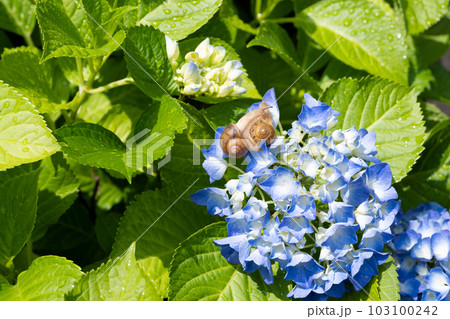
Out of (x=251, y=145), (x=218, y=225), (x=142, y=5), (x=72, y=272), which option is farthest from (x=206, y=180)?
(x=142, y=5)

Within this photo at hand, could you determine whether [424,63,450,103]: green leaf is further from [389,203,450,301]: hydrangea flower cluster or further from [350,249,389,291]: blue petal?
[350,249,389,291]: blue petal

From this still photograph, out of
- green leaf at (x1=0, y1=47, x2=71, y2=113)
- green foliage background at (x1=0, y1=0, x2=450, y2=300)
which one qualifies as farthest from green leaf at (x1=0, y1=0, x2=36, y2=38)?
green leaf at (x1=0, y1=47, x2=71, y2=113)

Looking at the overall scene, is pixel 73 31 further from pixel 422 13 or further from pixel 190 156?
pixel 422 13

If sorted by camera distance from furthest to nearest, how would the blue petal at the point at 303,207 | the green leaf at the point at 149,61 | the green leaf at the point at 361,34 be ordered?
the green leaf at the point at 361,34 → the green leaf at the point at 149,61 → the blue petal at the point at 303,207

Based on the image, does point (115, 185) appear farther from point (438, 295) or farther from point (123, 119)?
point (438, 295)

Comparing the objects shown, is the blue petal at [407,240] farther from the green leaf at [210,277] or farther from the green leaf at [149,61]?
the green leaf at [149,61]

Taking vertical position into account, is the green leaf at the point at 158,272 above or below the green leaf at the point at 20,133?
below

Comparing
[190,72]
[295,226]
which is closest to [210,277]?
[295,226]

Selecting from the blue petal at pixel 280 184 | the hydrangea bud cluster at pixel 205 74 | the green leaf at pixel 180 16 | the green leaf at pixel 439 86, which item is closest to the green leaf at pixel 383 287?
the blue petal at pixel 280 184
